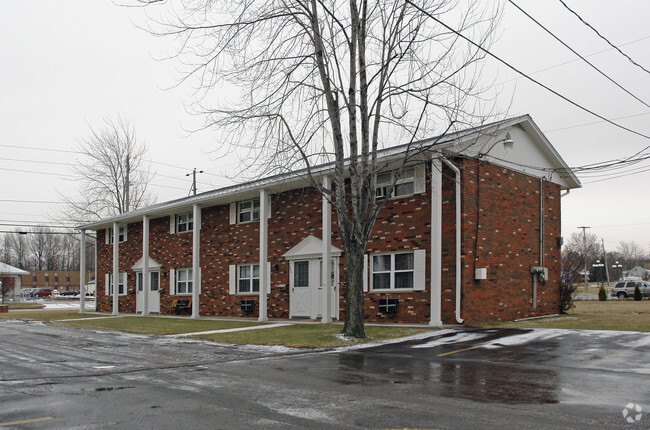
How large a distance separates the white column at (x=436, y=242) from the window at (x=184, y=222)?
14459 mm

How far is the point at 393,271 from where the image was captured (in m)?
18.1

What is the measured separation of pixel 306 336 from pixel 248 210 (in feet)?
33.9

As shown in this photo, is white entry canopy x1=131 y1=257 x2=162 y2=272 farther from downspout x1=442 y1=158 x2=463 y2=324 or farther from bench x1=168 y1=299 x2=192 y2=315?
downspout x1=442 y1=158 x2=463 y2=324

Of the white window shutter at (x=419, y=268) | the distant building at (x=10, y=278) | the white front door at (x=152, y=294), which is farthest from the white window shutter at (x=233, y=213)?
the distant building at (x=10, y=278)

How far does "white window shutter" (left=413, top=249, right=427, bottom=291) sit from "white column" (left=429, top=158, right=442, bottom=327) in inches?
26.4

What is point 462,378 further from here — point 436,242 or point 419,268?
point 419,268

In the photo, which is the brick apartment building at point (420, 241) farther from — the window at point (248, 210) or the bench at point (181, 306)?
the bench at point (181, 306)

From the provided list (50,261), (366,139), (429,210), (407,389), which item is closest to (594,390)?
(407,389)

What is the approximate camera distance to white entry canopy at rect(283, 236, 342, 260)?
810 inches

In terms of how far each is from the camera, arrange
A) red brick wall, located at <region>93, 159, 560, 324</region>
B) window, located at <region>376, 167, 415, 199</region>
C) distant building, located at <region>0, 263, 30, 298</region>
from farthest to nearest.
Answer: distant building, located at <region>0, 263, 30, 298</region>, window, located at <region>376, 167, 415, 199</region>, red brick wall, located at <region>93, 159, 560, 324</region>

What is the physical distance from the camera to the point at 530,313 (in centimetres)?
1942

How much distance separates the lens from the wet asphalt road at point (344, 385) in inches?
240

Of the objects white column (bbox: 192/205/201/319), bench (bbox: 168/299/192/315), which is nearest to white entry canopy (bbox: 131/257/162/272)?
bench (bbox: 168/299/192/315)

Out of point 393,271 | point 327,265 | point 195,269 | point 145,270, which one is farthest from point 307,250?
point 145,270
